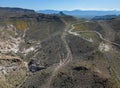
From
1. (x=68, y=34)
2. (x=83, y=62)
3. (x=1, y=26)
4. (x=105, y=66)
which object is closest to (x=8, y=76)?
(x=83, y=62)

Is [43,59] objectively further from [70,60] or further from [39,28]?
[39,28]

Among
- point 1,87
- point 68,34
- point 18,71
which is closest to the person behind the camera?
point 1,87

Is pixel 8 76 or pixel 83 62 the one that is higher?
pixel 83 62

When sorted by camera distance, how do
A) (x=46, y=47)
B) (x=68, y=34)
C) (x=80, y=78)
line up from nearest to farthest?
(x=80, y=78) → (x=46, y=47) → (x=68, y=34)

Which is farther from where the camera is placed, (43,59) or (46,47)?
(46,47)

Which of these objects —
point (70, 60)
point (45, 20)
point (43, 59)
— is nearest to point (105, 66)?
point (70, 60)

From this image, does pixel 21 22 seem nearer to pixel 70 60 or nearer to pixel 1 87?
pixel 70 60
